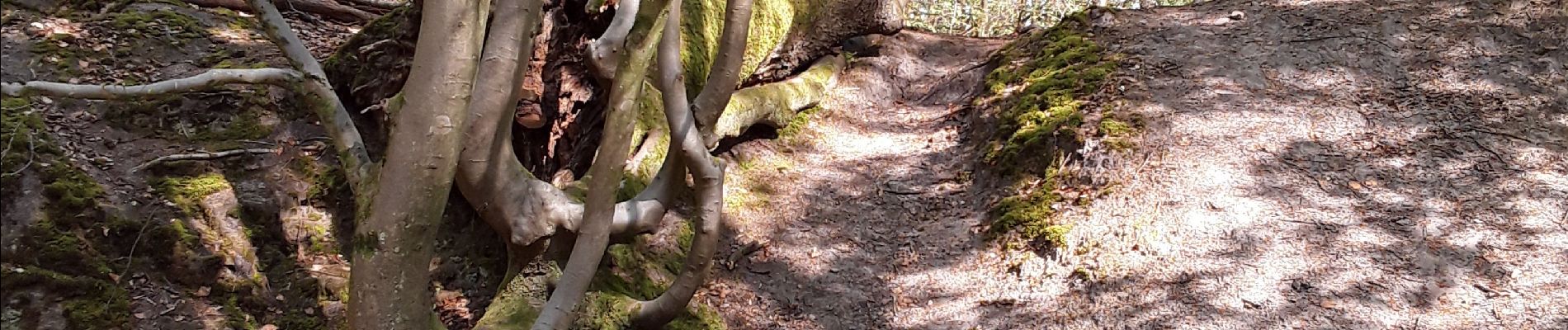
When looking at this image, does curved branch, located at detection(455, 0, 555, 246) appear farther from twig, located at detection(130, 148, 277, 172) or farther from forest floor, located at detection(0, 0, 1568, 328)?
twig, located at detection(130, 148, 277, 172)

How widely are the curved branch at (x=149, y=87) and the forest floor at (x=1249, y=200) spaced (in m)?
2.38

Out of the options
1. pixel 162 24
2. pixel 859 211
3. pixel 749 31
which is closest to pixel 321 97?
pixel 162 24

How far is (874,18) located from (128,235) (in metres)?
5.39

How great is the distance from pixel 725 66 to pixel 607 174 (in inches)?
24.3

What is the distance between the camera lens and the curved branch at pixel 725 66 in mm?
3445

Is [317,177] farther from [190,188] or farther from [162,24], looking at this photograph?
[162,24]

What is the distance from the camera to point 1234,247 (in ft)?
14.4

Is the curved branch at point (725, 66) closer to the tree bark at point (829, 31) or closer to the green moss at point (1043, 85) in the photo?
the green moss at point (1043, 85)

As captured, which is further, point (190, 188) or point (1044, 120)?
point (1044, 120)

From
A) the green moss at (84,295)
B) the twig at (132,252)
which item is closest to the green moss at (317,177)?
the twig at (132,252)

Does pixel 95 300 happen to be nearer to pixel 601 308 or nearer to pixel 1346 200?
pixel 601 308

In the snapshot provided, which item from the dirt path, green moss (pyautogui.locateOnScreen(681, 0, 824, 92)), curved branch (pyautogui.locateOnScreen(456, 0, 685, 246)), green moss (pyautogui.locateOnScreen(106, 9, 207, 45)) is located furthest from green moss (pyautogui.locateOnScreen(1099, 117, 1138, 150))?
green moss (pyautogui.locateOnScreen(106, 9, 207, 45))

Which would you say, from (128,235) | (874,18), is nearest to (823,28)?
(874,18)

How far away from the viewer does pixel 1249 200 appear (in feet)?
15.4
